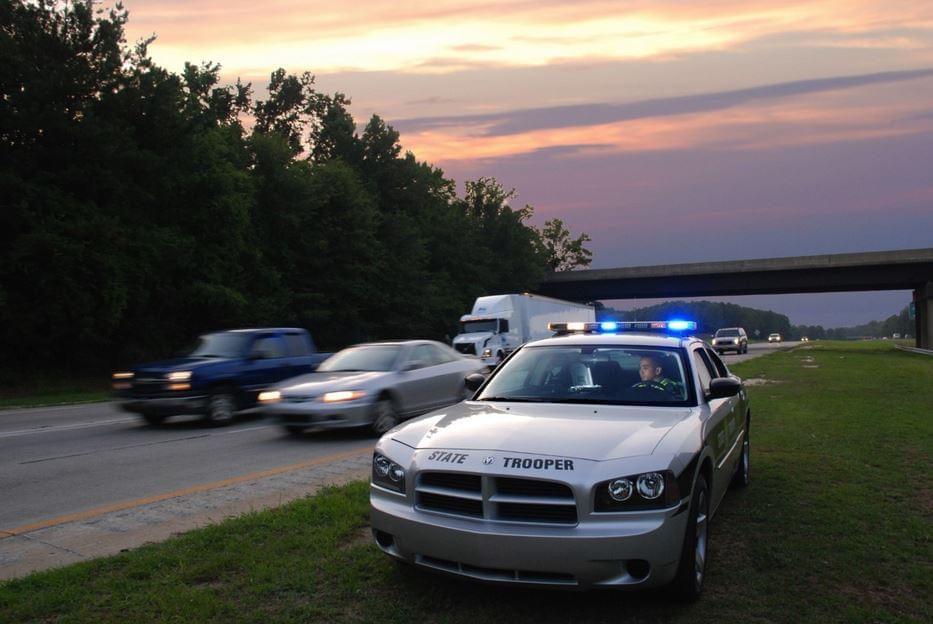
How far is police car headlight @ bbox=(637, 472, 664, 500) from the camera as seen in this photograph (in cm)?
416

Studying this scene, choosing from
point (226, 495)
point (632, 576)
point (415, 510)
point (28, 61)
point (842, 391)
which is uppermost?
point (28, 61)

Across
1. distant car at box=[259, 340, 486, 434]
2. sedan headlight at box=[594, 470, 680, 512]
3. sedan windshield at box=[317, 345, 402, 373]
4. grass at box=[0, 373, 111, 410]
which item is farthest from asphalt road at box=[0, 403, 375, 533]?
grass at box=[0, 373, 111, 410]

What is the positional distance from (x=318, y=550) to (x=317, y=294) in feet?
136

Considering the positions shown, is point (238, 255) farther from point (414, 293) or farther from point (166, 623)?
point (166, 623)

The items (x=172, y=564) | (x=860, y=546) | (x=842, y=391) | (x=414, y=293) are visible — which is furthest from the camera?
(x=414, y=293)

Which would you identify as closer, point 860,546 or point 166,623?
point 166,623

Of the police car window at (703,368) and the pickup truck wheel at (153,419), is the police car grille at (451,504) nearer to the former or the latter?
the police car window at (703,368)

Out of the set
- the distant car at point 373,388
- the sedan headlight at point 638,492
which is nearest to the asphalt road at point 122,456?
the distant car at point 373,388

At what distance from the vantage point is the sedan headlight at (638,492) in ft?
13.5

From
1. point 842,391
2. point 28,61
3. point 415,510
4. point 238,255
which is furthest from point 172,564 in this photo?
point 238,255

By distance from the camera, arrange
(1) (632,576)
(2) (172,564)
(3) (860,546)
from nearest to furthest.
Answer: (1) (632,576) → (2) (172,564) → (3) (860,546)

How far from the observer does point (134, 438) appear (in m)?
12.7

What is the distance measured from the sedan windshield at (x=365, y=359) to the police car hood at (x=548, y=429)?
305 inches

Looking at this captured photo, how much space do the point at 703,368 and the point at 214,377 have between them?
989 centimetres
